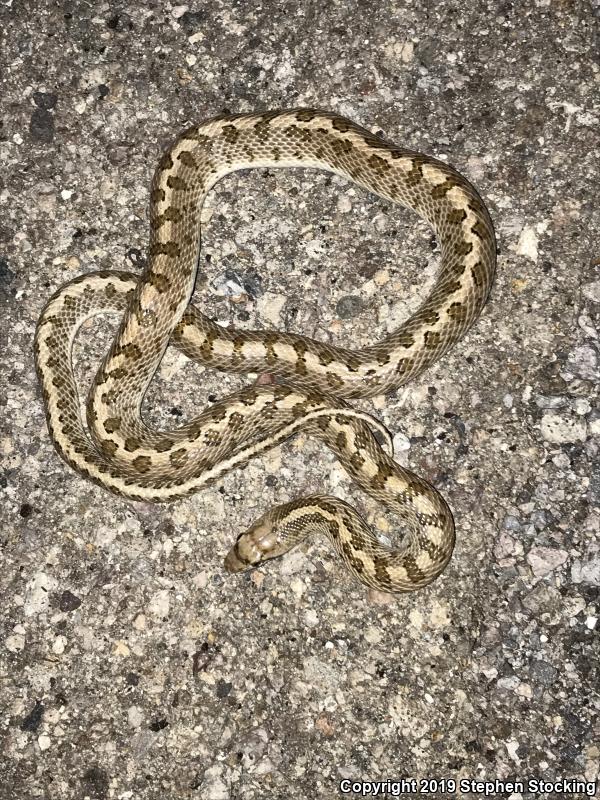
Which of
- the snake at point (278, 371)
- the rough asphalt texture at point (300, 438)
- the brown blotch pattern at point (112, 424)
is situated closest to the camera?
the rough asphalt texture at point (300, 438)

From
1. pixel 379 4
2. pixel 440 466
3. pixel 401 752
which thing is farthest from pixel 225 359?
pixel 379 4

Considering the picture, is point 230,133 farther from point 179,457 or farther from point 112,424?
point 179,457

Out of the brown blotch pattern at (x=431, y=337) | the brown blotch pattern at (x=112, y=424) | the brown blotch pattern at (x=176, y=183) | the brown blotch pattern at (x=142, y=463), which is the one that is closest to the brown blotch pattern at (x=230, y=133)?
the brown blotch pattern at (x=176, y=183)

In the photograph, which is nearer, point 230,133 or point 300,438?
point 300,438

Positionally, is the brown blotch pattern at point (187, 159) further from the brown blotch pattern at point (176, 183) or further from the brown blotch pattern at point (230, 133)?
the brown blotch pattern at point (230, 133)

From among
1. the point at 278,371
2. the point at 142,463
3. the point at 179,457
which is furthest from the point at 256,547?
the point at 278,371

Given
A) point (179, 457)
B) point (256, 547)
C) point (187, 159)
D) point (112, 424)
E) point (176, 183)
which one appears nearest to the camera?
point (256, 547)

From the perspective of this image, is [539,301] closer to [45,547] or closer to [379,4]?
[379,4]
